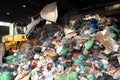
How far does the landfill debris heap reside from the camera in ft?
14.1

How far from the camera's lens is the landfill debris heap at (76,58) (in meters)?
4.29

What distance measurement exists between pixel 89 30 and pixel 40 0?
3.75 meters

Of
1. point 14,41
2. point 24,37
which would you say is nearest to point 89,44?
point 24,37

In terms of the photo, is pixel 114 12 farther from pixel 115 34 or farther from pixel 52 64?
pixel 52 64

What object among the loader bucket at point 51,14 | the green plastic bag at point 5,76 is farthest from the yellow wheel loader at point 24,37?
the green plastic bag at point 5,76

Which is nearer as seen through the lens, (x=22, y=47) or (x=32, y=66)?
(x=32, y=66)

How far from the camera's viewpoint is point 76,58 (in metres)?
4.91

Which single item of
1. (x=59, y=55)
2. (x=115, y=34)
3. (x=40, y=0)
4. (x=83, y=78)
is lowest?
(x=83, y=78)

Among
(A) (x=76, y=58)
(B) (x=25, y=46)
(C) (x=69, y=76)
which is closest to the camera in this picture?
(C) (x=69, y=76)

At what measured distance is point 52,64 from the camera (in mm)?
4930

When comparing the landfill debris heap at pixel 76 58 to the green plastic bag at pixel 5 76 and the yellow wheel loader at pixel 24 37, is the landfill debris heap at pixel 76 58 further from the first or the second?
the yellow wheel loader at pixel 24 37

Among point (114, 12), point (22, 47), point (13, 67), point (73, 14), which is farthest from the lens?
point (73, 14)

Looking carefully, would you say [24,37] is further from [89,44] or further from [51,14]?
[89,44]

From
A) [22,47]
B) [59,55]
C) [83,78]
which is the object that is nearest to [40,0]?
[22,47]
